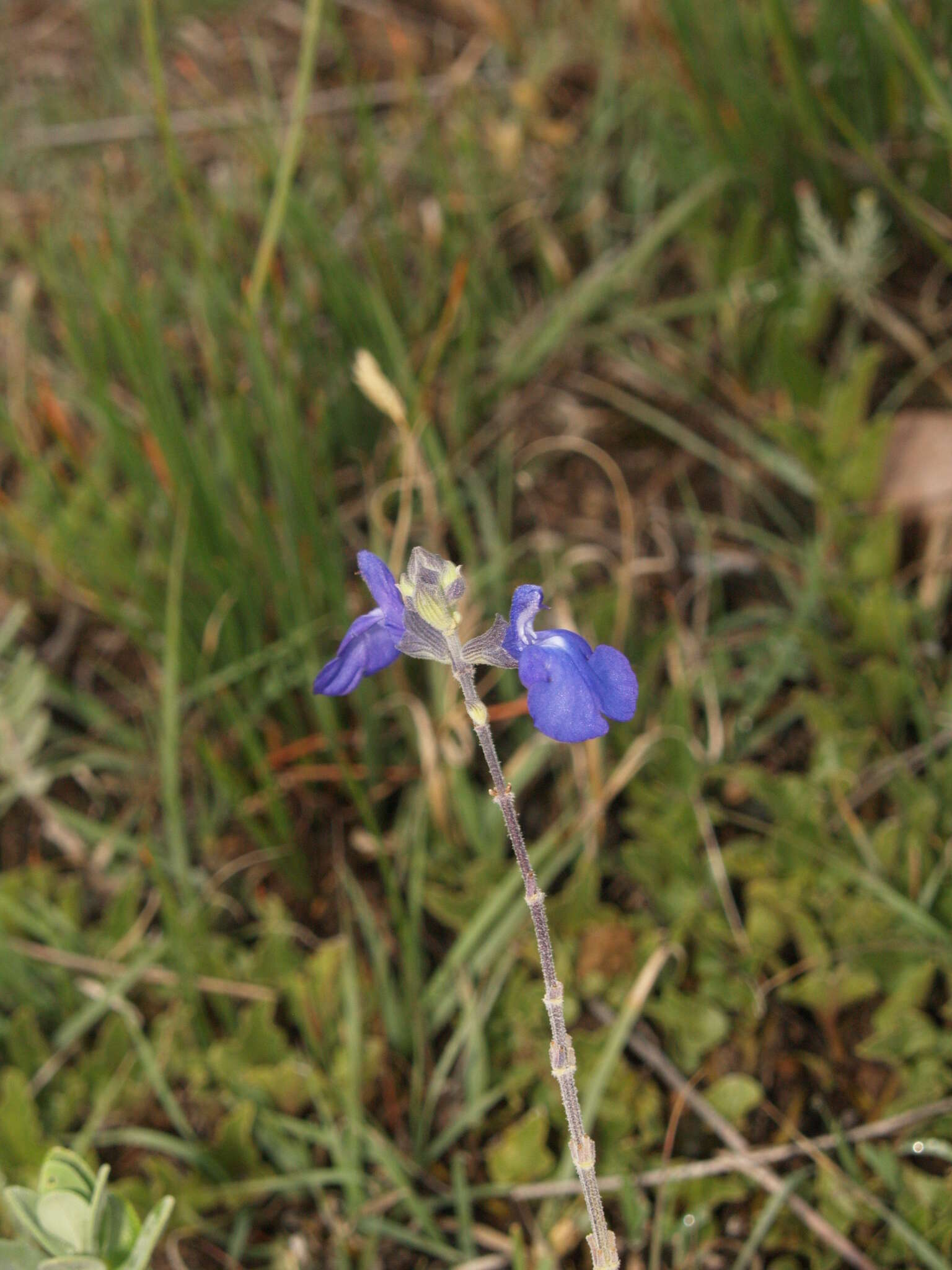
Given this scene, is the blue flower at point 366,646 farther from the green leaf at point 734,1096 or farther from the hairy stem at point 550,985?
the green leaf at point 734,1096

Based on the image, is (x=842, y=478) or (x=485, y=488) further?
(x=485, y=488)

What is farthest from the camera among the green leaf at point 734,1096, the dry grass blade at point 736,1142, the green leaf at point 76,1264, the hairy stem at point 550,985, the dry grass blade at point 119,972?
the dry grass blade at point 119,972

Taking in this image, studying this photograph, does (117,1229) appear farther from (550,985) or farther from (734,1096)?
(734,1096)

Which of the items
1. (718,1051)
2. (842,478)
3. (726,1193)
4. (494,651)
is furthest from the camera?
(842,478)

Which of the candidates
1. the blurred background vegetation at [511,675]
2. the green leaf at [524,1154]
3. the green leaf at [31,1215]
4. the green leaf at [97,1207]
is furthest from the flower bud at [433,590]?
the green leaf at [524,1154]

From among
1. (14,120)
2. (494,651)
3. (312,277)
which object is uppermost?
(14,120)

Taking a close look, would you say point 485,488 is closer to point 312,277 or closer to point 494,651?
point 312,277

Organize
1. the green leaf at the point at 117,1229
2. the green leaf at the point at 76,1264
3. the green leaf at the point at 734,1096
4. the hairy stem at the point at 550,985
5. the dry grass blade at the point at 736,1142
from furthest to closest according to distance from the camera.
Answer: the green leaf at the point at 734,1096, the dry grass blade at the point at 736,1142, the green leaf at the point at 117,1229, the green leaf at the point at 76,1264, the hairy stem at the point at 550,985

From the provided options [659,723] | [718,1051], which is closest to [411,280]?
[659,723]
